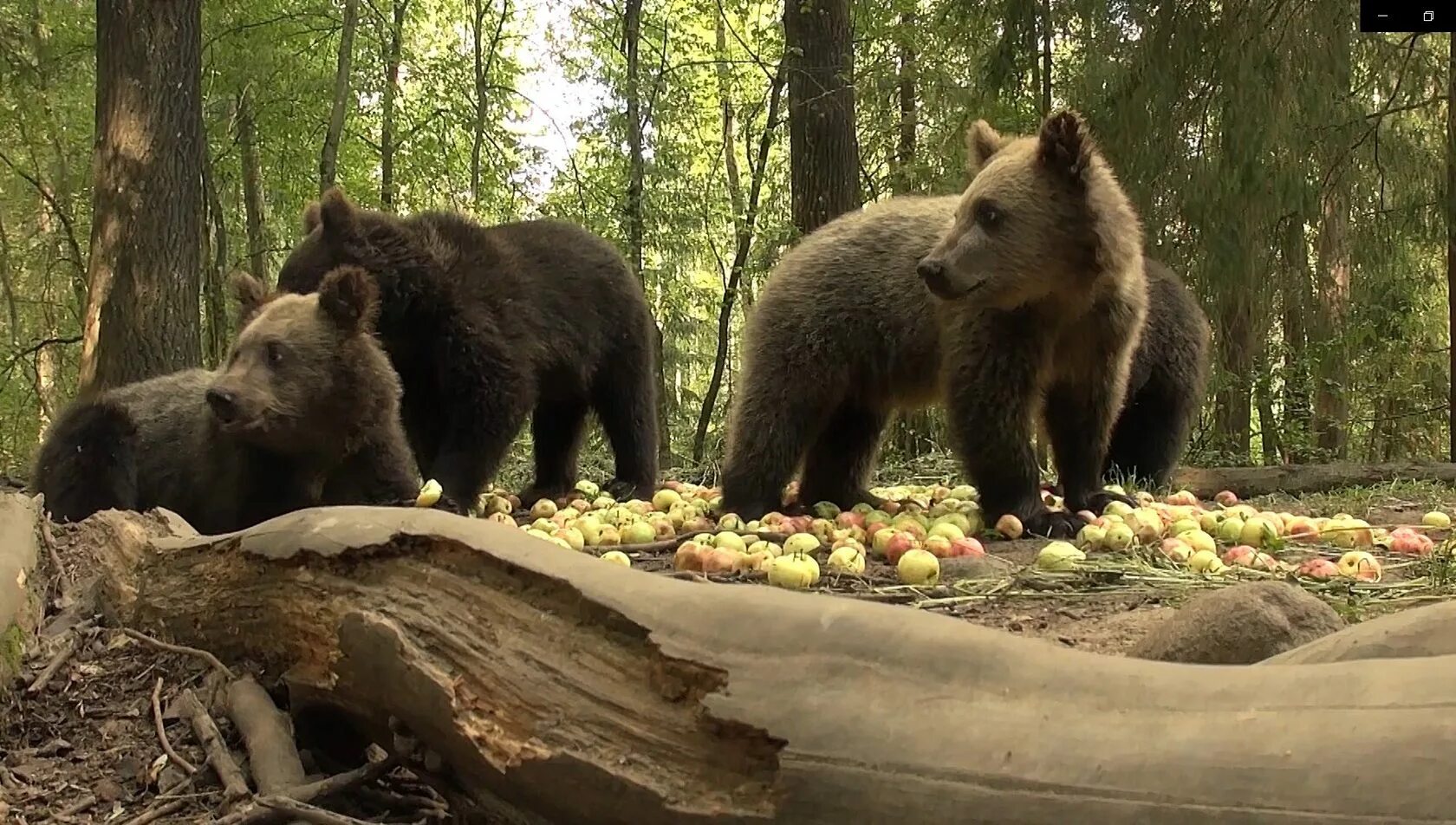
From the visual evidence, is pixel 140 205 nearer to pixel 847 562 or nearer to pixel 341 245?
pixel 341 245

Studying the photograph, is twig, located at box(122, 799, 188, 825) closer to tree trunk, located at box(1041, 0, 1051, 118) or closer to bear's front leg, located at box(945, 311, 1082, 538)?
bear's front leg, located at box(945, 311, 1082, 538)

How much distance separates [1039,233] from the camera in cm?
436

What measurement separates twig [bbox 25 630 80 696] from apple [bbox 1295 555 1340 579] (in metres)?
3.39

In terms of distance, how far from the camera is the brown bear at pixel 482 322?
17.9 feet

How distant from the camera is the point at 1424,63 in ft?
24.7

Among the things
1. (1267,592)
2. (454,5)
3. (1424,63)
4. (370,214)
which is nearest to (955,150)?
(1424,63)

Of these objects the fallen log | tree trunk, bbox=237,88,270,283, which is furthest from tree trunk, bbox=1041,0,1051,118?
tree trunk, bbox=237,88,270,283

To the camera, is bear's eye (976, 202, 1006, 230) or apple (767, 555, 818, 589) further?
bear's eye (976, 202, 1006, 230)

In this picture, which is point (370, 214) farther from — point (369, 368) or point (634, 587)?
point (634, 587)

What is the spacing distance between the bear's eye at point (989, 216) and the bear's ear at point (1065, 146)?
0.26 m

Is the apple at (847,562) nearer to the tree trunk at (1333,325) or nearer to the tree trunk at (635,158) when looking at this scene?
the tree trunk at (1333,325)

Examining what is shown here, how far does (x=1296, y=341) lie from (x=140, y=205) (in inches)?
342

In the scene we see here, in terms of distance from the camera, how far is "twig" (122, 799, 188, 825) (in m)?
2.13

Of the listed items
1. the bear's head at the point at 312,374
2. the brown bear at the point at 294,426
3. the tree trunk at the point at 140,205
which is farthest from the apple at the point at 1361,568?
the tree trunk at the point at 140,205
